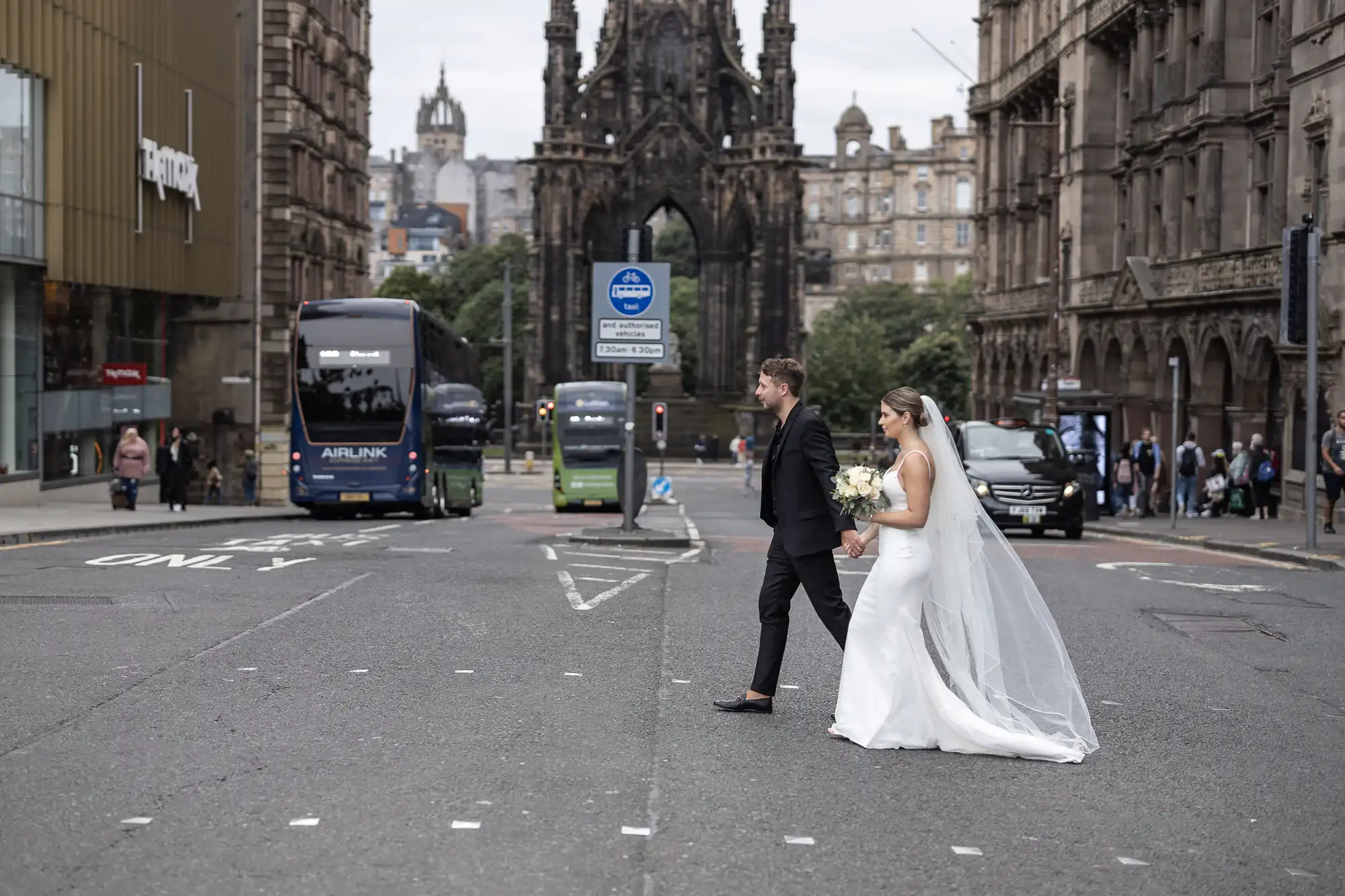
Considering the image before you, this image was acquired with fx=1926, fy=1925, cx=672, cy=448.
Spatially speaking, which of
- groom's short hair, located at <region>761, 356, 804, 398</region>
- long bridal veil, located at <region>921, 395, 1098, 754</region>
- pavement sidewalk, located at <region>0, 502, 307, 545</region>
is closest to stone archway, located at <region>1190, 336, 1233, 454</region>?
pavement sidewalk, located at <region>0, 502, 307, 545</region>

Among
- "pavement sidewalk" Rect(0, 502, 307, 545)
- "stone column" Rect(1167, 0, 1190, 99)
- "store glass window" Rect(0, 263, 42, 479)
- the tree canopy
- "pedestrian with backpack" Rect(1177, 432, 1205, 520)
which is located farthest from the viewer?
the tree canopy

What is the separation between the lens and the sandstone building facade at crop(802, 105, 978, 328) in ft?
617

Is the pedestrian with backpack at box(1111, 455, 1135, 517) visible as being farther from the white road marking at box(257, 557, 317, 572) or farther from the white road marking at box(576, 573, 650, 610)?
the white road marking at box(257, 557, 317, 572)

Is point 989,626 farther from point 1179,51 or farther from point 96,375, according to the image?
point 1179,51

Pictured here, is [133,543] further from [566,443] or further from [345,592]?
[566,443]

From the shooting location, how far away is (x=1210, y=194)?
4066 cm

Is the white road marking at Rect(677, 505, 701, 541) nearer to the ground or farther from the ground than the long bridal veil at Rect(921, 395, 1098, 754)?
nearer to the ground

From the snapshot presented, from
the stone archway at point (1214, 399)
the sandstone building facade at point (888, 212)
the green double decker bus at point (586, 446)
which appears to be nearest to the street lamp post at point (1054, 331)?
the stone archway at point (1214, 399)

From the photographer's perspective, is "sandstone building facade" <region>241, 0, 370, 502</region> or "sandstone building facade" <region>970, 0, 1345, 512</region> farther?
"sandstone building facade" <region>241, 0, 370, 502</region>

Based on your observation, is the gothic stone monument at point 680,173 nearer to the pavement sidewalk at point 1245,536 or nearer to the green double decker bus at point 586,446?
the green double decker bus at point 586,446

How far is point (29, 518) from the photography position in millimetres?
29828

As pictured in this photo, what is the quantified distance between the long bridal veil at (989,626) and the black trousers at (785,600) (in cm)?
59

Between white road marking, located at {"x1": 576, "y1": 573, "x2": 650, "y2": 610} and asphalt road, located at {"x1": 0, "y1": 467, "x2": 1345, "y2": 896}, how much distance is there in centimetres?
16

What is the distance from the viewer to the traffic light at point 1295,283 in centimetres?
2603
